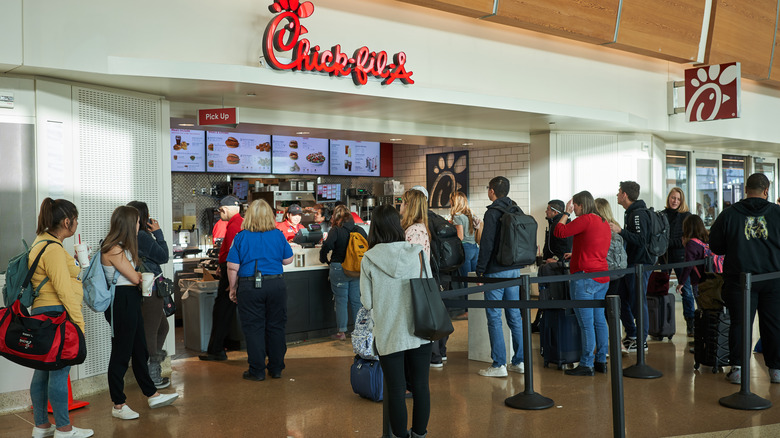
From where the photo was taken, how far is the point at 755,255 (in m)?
5.52

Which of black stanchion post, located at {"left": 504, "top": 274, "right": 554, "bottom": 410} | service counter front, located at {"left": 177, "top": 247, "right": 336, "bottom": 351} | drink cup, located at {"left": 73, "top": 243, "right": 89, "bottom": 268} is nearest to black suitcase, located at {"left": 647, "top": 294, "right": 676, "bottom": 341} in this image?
black stanchion post, located at {"left": 504, "top": 274, "right": 554, "bottom": 410}

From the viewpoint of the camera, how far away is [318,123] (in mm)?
8281

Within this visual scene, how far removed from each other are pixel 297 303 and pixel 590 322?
10.9 feet

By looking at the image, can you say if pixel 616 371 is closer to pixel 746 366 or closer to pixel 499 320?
pixel 746 366

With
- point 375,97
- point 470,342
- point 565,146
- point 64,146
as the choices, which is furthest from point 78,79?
point 565,146

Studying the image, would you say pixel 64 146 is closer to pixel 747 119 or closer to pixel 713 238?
pixel 713 238

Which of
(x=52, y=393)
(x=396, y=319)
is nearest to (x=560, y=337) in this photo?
(x=396, y=319)

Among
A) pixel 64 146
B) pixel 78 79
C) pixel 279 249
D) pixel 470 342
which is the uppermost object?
pixel 78 79

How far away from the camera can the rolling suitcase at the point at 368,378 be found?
5.32 meters

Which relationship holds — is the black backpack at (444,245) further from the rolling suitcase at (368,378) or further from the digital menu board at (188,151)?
the digital menu board at (188,151)

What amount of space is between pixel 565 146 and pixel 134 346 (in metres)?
7.18

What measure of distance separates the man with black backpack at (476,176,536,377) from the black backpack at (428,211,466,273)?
428mm

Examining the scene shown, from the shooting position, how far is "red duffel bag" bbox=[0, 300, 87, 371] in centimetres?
416

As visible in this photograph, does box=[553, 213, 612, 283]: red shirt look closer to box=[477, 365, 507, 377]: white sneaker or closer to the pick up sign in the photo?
box=[477, 365, 507, 377]: white sneaker
